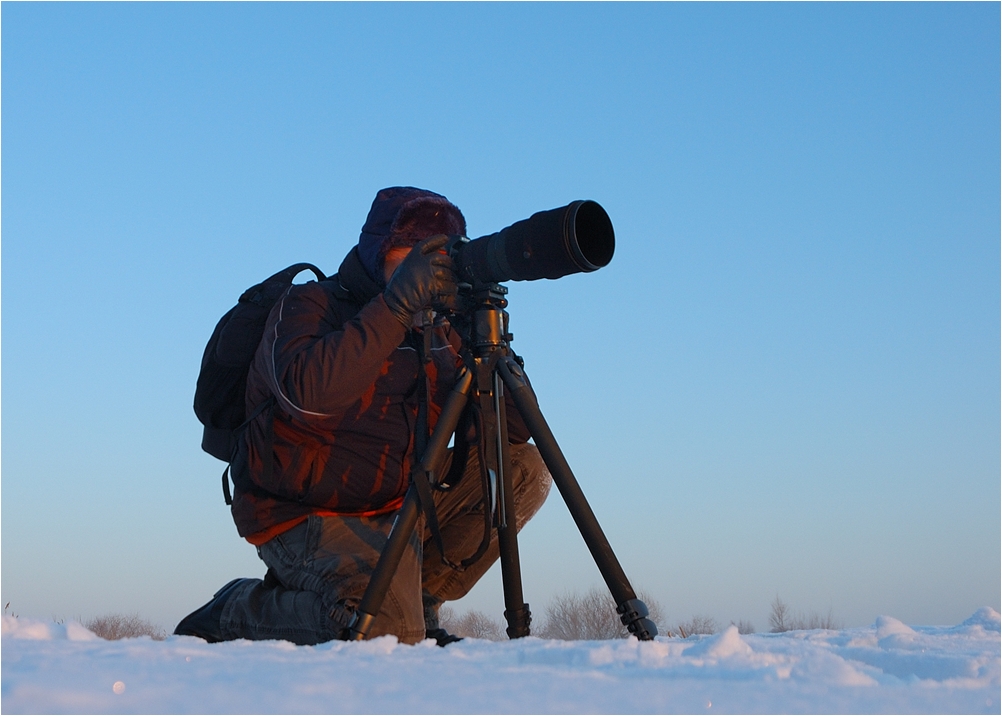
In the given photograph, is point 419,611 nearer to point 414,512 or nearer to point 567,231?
point 414,512

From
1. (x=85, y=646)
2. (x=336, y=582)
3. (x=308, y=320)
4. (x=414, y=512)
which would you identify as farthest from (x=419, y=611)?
(x=85, y=646)

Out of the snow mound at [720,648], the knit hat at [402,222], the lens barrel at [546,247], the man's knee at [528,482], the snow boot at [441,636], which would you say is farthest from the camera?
the man's knee at [528,482]

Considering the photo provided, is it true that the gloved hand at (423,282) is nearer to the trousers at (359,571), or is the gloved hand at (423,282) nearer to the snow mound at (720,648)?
the trousers at (359,571)

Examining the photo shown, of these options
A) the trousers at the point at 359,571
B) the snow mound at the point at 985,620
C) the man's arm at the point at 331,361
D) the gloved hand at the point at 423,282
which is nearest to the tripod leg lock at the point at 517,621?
the trousers at the point at 359,571

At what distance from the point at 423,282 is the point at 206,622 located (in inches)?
64.1

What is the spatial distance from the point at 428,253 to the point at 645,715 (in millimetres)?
1797

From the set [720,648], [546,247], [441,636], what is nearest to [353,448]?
[441,636]

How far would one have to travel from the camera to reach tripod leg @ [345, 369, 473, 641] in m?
2.56

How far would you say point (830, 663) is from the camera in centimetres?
172

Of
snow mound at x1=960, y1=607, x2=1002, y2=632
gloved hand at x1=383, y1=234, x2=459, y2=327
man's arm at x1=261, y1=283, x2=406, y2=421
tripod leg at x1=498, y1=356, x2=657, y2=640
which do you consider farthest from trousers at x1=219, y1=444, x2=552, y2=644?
snow mound at x1=960, y1=607, x2=1002, y2=632

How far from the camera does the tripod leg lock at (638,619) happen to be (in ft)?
8.55

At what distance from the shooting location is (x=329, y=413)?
3.09m

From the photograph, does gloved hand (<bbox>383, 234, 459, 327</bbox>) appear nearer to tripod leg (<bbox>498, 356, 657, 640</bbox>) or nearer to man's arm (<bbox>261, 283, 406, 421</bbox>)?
man's arm (<bbox>261, 283, 406, 421</bbox>)

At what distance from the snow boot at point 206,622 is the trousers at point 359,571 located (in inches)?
1.8
